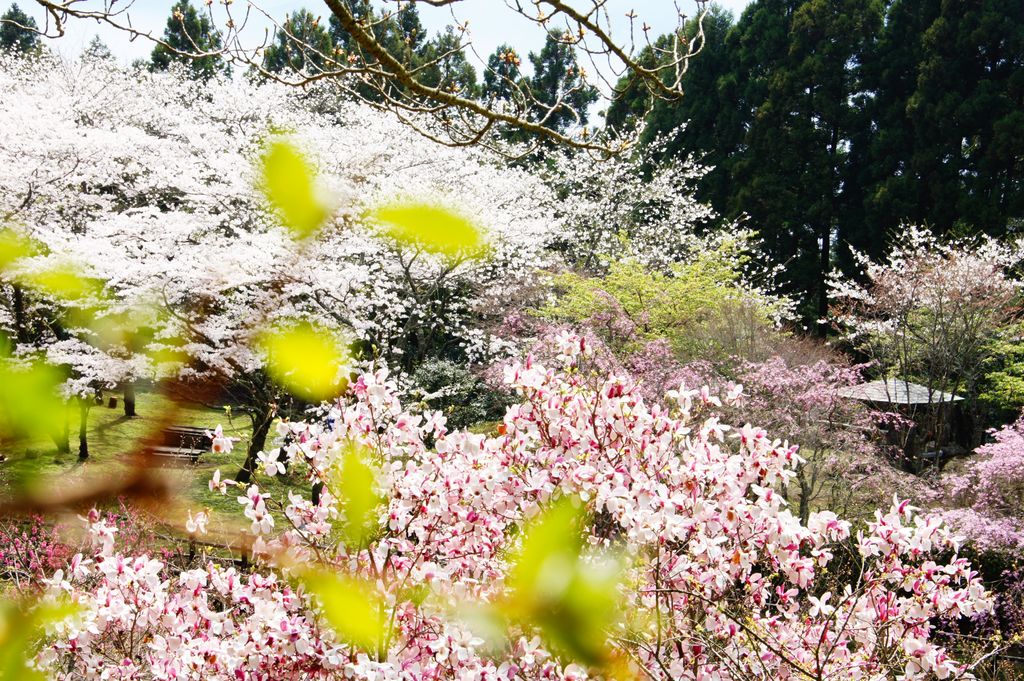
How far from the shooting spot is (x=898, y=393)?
40.3 ft

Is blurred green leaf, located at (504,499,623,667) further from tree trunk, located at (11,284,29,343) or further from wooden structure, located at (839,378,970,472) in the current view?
wooden structure, located at (839,378,970,472)

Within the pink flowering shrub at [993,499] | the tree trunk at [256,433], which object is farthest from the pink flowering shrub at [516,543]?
the pink flowering shrub at [993,499]

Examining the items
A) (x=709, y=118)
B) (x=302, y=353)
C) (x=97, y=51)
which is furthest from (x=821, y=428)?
(x=97, y=51)

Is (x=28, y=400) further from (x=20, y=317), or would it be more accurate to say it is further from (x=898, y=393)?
(x=898, y=393)

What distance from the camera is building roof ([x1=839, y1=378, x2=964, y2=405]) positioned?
455 inches

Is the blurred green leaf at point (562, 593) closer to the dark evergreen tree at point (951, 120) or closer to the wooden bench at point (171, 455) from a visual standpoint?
the wooden bench at point (171, 455)

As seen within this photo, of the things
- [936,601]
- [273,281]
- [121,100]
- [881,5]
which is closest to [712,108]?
[881,5]

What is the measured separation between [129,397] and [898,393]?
13458mm

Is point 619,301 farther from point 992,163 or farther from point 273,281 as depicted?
point 273,281

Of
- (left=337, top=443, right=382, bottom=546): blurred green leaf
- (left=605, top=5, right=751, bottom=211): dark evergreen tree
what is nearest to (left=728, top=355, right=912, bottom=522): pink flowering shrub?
(left=337, top=443, right=382, bottom=546): blurred green leaf

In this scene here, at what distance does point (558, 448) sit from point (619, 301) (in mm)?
9282

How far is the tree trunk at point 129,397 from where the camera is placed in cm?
44

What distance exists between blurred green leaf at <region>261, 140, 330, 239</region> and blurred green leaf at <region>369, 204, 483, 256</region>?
134 millimetres

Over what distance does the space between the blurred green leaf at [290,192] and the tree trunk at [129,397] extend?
142 mm
